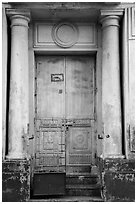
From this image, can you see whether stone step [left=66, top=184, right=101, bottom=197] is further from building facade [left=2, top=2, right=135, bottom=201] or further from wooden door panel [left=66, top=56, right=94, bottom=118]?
wooden door panel [left=66, top=56, right=94, bottom=118]

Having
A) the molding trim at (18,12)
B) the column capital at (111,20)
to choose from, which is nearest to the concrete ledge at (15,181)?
the molding trim at (18,12)

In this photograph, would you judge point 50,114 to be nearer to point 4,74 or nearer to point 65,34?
point 4,74

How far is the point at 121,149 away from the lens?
23.9ft

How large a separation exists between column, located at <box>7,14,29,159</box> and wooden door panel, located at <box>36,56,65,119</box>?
778 mm

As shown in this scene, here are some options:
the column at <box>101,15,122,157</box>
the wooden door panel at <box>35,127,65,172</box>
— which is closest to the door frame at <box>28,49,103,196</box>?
the wooden door panel at <box>35,127,65,172</box>

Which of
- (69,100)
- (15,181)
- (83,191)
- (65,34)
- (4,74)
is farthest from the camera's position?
(69,100)

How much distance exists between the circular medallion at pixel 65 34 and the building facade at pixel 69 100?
2 cm

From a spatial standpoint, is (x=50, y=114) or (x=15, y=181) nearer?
(x=15, y=181)

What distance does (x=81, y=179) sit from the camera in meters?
7.50

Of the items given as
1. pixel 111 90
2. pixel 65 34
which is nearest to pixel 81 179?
pixel 111 90

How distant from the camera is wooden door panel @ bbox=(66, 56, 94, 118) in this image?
8055 mm

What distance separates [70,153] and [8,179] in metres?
1.70

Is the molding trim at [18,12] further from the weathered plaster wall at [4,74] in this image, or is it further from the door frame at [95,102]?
the door frame at [95,102]

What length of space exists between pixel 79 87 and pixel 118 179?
7.56 ft
